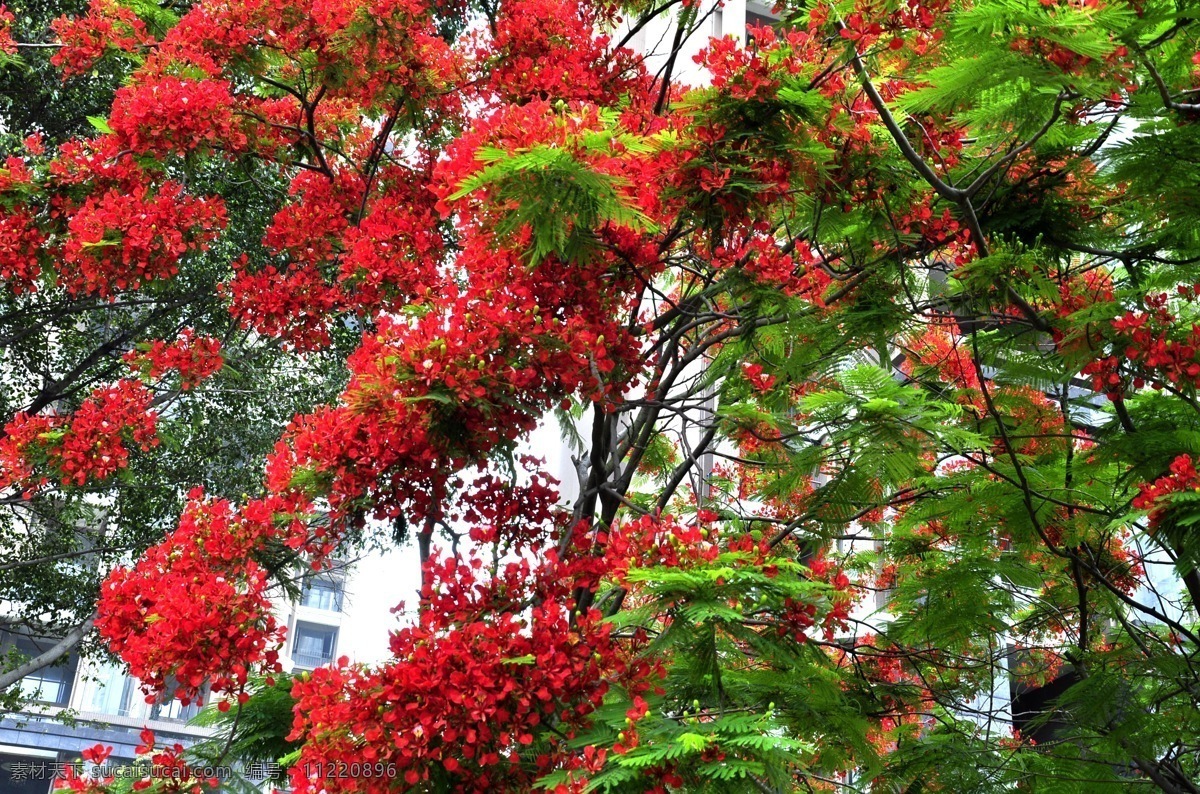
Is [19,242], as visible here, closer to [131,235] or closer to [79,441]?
[131,235]

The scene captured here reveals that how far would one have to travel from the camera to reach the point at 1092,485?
4.70 meters

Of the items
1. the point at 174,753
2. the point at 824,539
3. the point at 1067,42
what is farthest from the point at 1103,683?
the point at 174,753

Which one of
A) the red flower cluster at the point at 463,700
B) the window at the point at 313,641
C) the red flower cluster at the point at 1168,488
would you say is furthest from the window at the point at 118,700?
the red flower cluster at the point at 1168,488

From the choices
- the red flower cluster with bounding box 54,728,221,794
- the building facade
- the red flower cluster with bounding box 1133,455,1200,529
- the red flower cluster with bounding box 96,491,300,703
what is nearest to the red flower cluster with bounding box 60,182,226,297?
the red flower cluster with bounding box 96,491,300,703

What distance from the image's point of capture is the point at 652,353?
4.38 m

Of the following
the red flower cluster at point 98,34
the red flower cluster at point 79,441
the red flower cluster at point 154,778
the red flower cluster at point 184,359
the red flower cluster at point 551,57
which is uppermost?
the red flower cluster at point 98,34

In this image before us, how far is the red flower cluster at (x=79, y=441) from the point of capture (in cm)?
471

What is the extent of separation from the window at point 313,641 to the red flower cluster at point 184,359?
16.1 meters

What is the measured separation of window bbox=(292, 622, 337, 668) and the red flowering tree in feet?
52.8

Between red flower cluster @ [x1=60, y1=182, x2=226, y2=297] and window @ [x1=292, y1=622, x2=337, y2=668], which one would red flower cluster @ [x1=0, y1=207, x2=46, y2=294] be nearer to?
red flower cluster @ [x1=60, y1=182, x2=226, y2=297]

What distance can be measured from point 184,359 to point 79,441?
0.57 m

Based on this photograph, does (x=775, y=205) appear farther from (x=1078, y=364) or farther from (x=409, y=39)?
(x=409, y=39)

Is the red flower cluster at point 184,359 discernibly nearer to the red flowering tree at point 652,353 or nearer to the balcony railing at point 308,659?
the red flowering tree at point 652,353

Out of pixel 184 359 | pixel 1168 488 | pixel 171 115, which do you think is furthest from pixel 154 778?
pixel 1168 488
